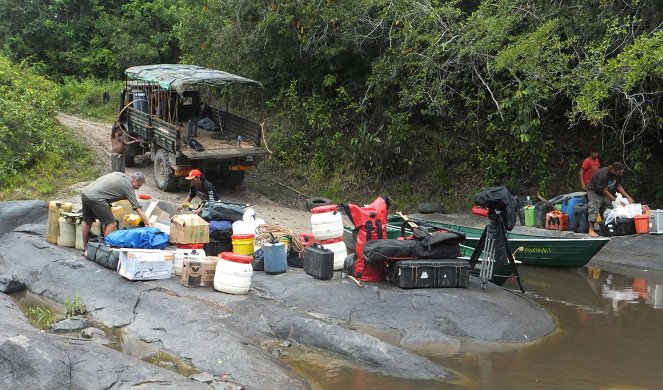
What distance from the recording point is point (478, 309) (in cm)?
957

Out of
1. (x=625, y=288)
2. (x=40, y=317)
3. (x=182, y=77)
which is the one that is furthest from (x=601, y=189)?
(x=40, y=317)

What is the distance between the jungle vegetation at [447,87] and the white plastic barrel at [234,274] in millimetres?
7079

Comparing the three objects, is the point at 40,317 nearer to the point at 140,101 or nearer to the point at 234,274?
the point at 234,274

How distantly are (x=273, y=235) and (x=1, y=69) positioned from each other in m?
13.7

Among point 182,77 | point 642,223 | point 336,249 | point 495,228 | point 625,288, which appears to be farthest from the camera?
point 182,77

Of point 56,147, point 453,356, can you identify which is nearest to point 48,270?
point 453,356

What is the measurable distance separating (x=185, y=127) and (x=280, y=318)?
9.34m

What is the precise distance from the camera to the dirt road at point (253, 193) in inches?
626

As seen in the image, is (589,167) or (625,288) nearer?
(625,288)

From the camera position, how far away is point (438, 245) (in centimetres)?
1008

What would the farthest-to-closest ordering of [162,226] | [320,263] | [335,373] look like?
[162,226] → [320,263] → [335,373]

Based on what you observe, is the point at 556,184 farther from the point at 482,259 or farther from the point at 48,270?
the point at 48,270

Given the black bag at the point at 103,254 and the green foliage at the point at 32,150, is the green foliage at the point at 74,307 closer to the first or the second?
the black bag at the point at 103,254

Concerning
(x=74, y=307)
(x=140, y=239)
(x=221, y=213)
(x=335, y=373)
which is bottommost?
(x=335, y=373)
